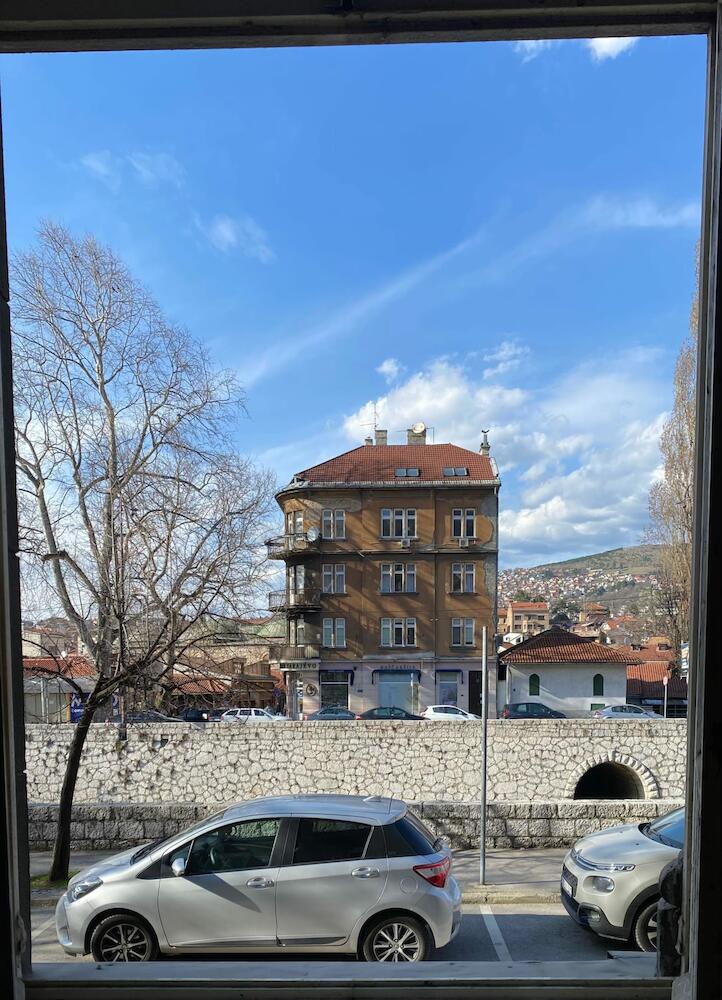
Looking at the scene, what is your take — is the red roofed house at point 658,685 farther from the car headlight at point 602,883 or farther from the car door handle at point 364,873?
the car door handle at point 364,873

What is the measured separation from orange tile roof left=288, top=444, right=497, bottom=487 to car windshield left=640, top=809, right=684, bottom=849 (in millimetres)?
1453

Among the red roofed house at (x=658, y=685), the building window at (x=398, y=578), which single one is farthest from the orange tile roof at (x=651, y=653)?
the building window at (x=398, y=578)

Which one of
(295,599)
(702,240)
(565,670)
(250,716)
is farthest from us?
(250,716)

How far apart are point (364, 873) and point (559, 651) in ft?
5.24

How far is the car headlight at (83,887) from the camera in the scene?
2.06 metres

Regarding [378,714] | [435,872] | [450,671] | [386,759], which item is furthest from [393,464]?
[386,759]

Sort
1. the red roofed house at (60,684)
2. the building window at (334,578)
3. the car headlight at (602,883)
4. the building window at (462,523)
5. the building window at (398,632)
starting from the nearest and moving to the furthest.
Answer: the car headlight at (602,883), the building window at (462,523), the building window at (334,578), the building window at (398,632), the red roofed house at (60,684)

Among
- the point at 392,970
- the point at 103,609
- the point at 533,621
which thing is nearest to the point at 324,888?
the point at 392,970

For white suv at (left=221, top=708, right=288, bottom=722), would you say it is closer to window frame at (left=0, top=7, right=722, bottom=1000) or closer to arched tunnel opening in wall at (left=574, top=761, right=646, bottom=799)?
arched tunnel opening in wall at (left=574, top=761, right=646, bottom=799)

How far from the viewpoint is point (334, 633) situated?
132 inches

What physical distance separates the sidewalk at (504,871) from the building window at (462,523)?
133cm

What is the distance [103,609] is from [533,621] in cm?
226

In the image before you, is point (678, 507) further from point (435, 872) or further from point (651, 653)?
point (435, 872)

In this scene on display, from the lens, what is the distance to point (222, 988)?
98cm
